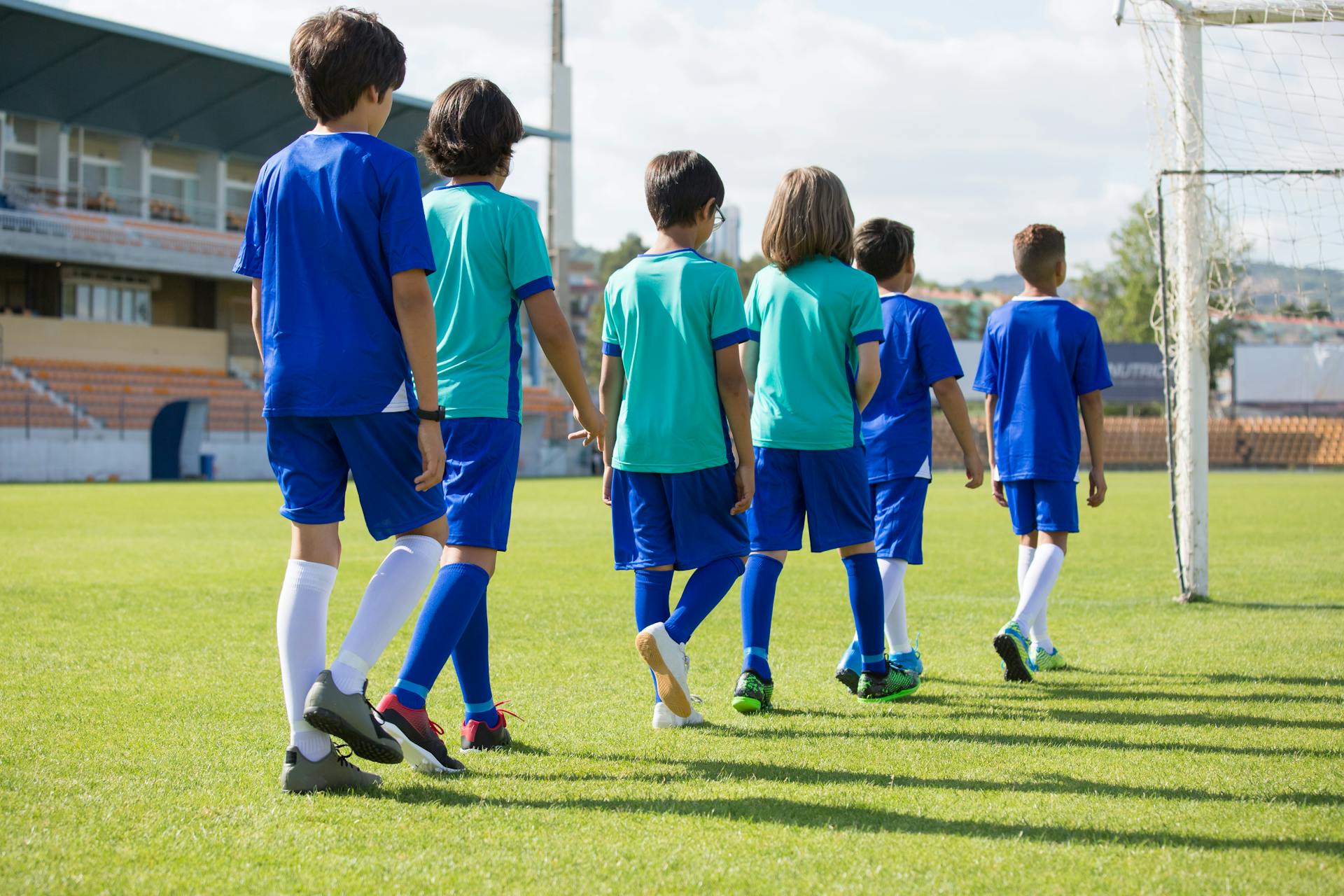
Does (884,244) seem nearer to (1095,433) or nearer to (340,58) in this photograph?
(1095,433)

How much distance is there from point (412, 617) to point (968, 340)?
4690cm

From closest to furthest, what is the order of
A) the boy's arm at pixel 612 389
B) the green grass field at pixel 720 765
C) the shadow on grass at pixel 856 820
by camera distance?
the green grass field at pixel 720 765 → the shadow on grass at pixel 856 820 → the boy's arm at pixel 612 389

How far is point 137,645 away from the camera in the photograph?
224 inches

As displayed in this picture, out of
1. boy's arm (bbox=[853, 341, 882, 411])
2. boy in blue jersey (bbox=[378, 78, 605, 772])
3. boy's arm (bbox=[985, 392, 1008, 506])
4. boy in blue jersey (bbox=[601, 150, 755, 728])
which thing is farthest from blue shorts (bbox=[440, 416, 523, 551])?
boy's arm (bbox=[985, 392, 1008, 506])

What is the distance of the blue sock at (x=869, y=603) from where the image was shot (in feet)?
14.7

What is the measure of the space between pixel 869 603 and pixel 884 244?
1.55 m

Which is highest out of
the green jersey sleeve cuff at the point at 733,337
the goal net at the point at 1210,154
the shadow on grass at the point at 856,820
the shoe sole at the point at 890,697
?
the goal net at the point at 1210,154

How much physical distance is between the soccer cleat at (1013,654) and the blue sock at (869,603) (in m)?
0.71

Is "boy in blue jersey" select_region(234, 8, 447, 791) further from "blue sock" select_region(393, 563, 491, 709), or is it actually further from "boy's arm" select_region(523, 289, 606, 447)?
"boy's arm" select_region(523, 289, 606, 447)

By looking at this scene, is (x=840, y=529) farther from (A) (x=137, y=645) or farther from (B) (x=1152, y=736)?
(A) (x=137, y=645)

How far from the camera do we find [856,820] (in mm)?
2879

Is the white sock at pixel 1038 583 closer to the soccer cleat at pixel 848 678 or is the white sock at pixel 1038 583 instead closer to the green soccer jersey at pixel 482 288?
the soccer cleat at pixel 848 678

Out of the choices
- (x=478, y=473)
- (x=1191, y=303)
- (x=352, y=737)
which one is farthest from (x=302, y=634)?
(x=1191, y=303)

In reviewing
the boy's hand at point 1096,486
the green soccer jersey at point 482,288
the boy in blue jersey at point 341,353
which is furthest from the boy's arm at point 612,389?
the boy's hand at point 1096,486
